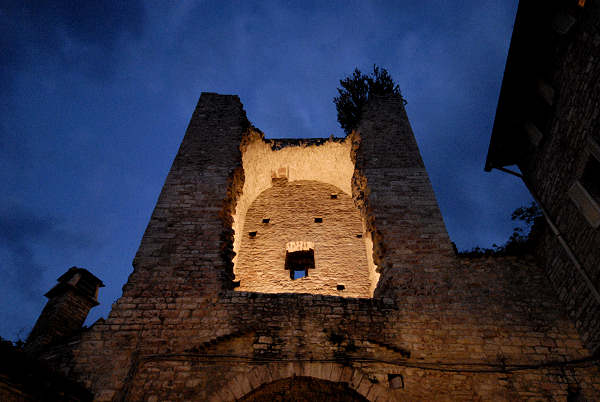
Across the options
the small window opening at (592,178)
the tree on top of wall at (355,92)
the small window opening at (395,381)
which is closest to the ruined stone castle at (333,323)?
the small window opening at (395,381)

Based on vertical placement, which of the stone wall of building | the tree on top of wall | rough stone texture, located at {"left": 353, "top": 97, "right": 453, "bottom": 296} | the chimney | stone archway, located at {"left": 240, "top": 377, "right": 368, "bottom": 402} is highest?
the tree on top of wall

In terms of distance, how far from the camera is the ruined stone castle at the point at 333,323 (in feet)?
14.6

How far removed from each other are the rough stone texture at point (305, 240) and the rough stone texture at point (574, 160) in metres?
3.97

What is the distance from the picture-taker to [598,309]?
14.4 feet

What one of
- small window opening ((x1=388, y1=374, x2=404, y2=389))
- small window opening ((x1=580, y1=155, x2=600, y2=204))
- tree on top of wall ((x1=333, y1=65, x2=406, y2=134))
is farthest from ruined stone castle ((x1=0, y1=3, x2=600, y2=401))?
tree on top of wall ((x1=333, y1=65, x2=406, y2=134))

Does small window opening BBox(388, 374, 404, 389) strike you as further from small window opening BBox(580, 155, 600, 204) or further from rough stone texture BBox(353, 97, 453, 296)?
small window opening BBox(580, 155, 600, 204)

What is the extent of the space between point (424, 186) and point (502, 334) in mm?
3208

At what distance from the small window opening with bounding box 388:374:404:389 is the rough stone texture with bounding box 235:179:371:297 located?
139 inches

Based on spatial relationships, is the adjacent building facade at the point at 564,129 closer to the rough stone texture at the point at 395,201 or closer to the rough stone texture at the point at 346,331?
the rough stone texture at the point at 346,331

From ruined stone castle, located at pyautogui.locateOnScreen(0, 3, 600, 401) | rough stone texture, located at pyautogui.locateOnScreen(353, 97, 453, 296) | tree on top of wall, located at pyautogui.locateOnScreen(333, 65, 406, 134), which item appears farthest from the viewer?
tree on top of wall, located at pyautogui.locateOnScreen(333, 65, 406, 134)

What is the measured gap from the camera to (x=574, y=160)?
485cm

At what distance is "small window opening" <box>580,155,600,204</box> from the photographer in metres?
4.46

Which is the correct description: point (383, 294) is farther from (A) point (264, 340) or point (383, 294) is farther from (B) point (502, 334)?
(A) point (264, 340)

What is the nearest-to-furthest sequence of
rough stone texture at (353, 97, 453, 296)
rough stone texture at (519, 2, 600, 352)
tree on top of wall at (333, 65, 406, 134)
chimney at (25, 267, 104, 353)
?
rough stone texture at (519, 2, 600, 352), rough stone texture at (353, 97, 453, 296), chimney at (25, 267, 104, 353), tree on top of wall at (333, 65, 406, 134)
